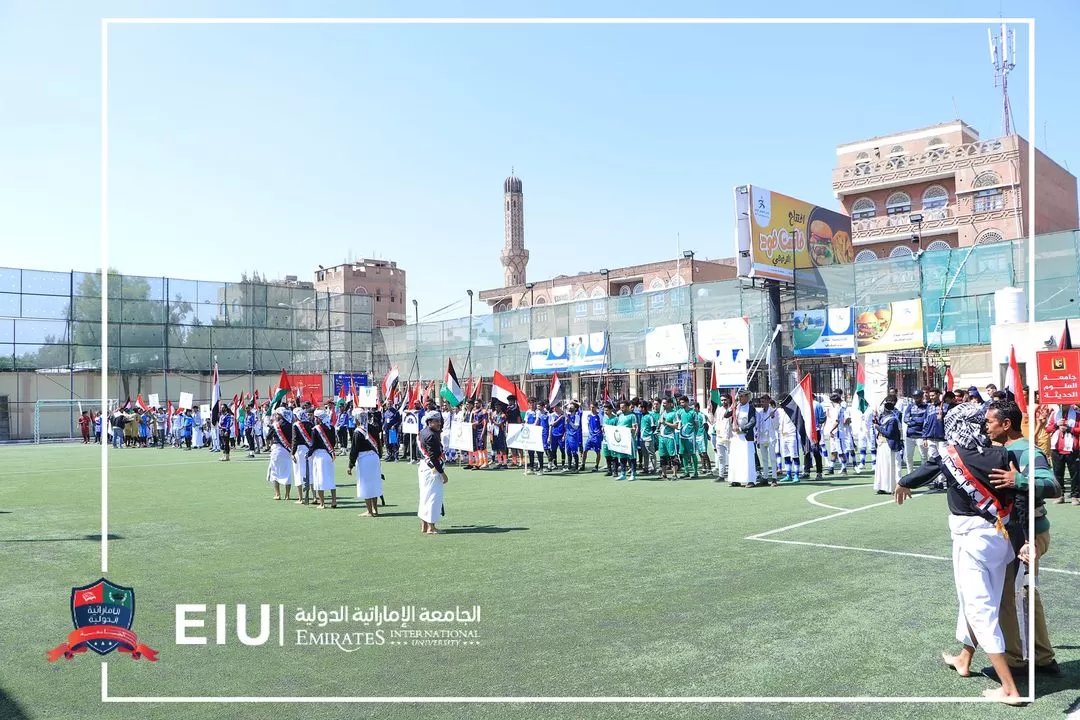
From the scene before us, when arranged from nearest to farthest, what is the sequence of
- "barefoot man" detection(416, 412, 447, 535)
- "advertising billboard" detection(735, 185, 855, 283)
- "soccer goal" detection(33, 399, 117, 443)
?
1. "barefoot man" detection(416, 412, 447, 535)
2. "advertising billboard" detection(735, 185, 855, 283)
3. "soccer goal" detection(33, 399, 117, 443)

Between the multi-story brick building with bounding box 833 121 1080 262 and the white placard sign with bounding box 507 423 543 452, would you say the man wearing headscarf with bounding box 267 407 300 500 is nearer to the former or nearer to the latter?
the white placard sign with bounding box 507 423 543 452

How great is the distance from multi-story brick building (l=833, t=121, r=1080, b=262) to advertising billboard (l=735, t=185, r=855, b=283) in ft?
61.5

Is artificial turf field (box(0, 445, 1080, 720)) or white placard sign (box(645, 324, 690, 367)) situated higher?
white placard sign (box(645, 324, 690, 367))

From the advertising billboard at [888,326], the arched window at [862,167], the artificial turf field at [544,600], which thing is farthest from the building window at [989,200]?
the artificial turf field at [544,600]

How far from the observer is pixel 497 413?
24.2 metres

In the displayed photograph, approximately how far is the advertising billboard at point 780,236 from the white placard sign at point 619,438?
41.4ft

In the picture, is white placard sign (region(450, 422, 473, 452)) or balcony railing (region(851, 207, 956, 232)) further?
balcony railing (region(851, 207, 956, 232))

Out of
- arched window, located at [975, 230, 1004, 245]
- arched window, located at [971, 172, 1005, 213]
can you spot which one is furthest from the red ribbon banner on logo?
arched window, located at [971, 172, 1005, 213]

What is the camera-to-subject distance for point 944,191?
2148 inches

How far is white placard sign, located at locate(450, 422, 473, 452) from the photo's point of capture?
→ 2273 centimetres

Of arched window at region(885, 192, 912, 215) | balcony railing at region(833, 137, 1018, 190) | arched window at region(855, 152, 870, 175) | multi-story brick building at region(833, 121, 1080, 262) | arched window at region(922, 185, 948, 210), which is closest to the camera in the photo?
multi-story brick building at region(833, 121, 1080, 262)

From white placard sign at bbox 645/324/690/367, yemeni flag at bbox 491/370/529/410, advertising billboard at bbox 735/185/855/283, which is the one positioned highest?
advertising billboard at bbox 735/185/855/283

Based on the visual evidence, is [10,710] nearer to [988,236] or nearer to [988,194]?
[988,236]

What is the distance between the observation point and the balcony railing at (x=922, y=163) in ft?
168
